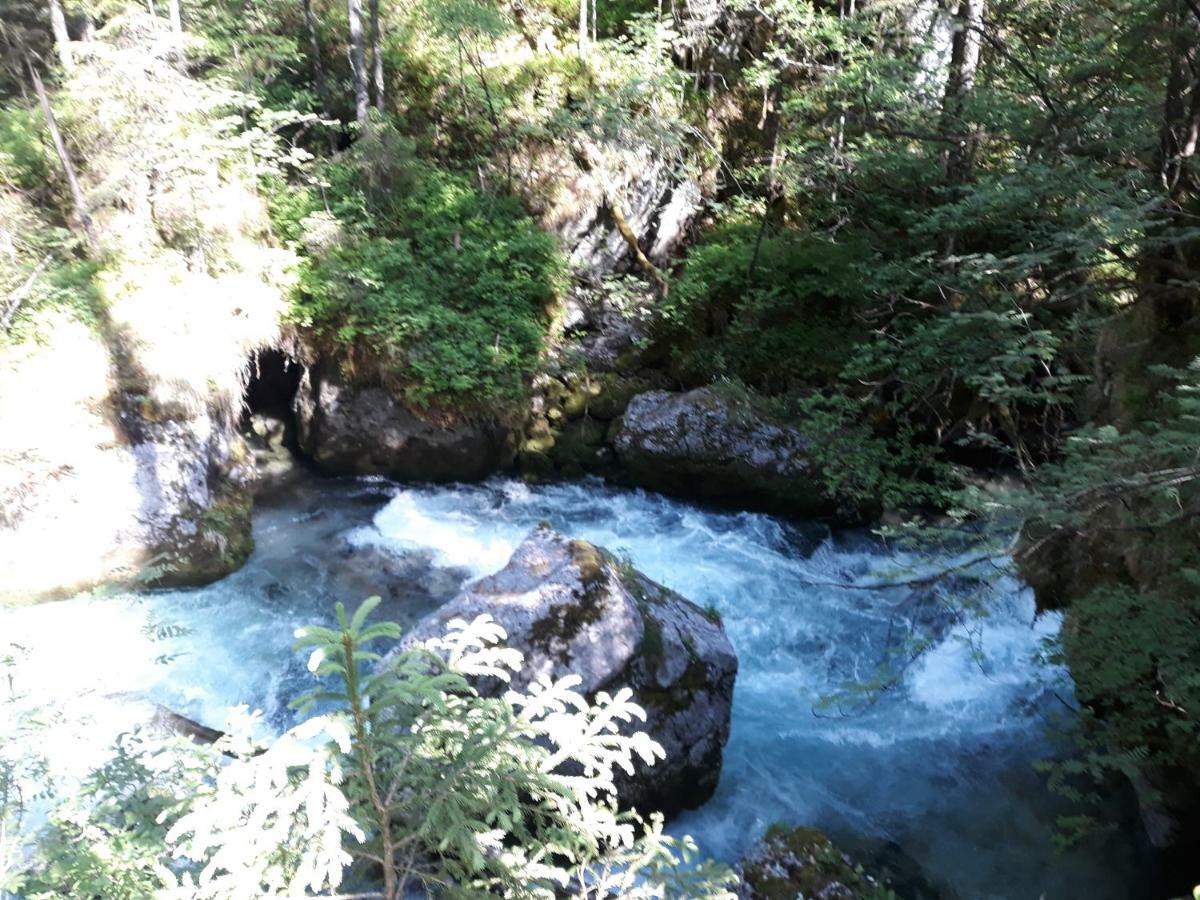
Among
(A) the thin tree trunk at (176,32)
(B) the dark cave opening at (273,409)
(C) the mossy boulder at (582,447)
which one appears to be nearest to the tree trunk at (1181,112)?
(C) the mossy boulder at (582,447)

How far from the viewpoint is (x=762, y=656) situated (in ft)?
23.1

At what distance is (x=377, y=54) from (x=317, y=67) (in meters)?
1.02

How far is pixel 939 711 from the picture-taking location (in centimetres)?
647

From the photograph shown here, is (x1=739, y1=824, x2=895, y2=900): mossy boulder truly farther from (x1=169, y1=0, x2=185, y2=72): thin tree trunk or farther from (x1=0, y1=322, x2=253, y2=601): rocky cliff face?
(x1=169, y1=0, x2=185, y2=72): thin tree trunk

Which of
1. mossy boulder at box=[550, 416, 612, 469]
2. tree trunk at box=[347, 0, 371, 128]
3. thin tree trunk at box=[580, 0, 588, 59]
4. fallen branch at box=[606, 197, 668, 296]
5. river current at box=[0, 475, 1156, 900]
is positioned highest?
thin tree trunk at box=[580, 0, 588, 59]

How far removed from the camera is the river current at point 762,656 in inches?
205

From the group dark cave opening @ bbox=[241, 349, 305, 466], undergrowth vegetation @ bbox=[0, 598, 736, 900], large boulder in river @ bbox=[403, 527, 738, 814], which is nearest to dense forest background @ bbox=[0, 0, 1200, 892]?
dark cave opening @ bbox=[241, 349, 305, 466]

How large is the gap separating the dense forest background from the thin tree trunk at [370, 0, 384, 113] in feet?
0.28

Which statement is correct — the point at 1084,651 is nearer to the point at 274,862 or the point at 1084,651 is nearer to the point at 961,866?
the point at 961,866

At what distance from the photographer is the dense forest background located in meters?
5.19

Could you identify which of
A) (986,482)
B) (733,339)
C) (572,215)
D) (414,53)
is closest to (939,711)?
(986,482)

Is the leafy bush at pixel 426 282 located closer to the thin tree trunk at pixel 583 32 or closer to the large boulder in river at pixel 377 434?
the large boulder in river at pixel 377 434

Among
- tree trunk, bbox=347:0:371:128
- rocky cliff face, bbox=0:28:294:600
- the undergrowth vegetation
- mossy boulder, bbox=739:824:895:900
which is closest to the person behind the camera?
the undergrowth vegetation

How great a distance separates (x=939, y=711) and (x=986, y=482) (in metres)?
3.53
